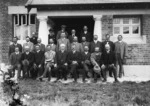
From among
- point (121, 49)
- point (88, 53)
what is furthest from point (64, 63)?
point (121, 49)

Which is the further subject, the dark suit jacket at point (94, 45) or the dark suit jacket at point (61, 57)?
the dark suit jacket at point (94, 45)

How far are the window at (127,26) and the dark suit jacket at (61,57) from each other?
9.49 feet

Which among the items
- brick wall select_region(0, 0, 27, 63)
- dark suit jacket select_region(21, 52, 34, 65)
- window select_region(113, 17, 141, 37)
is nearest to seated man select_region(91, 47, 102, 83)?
window select_region(113, 17, 141, 37)

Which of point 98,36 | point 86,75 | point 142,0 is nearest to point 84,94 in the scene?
point 86,75

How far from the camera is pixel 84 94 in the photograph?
11.7m

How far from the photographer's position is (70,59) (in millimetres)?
14633

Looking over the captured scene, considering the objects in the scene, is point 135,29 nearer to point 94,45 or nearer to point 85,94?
point 94,45

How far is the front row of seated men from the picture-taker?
1434 centimetres

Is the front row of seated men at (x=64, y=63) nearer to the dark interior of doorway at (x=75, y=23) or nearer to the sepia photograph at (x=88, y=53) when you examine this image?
the sepia photograph at (x=88, y=53)

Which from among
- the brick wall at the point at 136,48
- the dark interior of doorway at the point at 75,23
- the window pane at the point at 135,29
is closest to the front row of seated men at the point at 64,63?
the brick wall at the point at 136,48

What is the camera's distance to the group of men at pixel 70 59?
47.2ft

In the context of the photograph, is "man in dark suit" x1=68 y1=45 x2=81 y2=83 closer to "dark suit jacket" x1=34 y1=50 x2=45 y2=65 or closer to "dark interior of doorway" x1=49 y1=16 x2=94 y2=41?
"dark suit jacket" x1=34 y1=50 x2=45 y2=65

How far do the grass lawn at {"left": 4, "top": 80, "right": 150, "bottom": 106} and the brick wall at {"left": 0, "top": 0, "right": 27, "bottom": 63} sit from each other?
4.19 meters

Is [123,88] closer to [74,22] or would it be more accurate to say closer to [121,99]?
[121,99]
